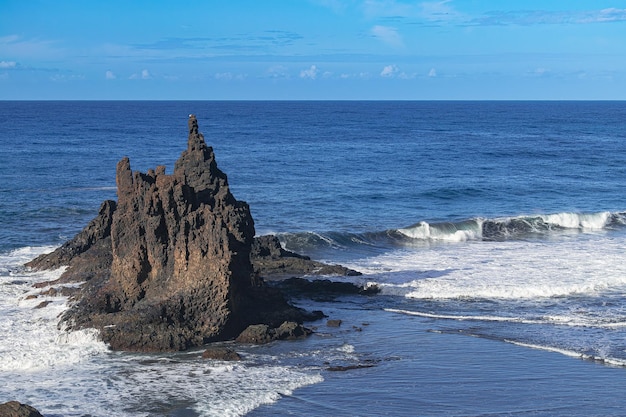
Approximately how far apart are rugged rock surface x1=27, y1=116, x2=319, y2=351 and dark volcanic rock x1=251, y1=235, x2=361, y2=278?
5.25m

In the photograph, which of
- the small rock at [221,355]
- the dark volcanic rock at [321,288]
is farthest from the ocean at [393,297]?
the dark volcanic rock at [321,288]

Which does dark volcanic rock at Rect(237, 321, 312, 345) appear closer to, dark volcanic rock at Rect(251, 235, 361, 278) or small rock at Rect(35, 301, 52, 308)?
small rock at Rect(35, 301, 52, 308)

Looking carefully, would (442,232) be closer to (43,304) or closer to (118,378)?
(43,304)

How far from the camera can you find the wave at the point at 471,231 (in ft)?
127

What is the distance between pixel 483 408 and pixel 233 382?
212 inches

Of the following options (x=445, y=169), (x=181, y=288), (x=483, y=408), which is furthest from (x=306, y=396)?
(x=445, y=169)

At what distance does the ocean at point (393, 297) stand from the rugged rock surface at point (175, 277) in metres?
0.80

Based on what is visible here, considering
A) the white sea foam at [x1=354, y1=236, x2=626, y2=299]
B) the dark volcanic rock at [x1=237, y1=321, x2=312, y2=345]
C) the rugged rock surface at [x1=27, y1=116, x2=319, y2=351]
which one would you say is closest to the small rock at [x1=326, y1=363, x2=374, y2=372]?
the dark volcanic rock at [x1=237, y1=321, x2=312, y2=345]

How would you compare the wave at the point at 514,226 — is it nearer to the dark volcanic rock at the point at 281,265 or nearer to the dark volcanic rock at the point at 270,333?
the dark volcanic rock at the point at 281,265

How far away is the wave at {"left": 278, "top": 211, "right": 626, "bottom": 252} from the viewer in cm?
3862

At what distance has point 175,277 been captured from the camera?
2297cm

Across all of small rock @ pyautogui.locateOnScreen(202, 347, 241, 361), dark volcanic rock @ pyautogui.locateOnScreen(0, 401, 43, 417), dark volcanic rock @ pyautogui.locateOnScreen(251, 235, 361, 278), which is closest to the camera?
dark volcanic rock @ pyautogui.locateOnScreen(0, 401, 43, 417)

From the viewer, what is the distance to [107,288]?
24031 millimetres

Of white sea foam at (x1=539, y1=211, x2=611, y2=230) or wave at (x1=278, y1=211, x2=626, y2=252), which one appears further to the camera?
white sea foam at (x1=539, y1=211, x2=611, y2=230)
